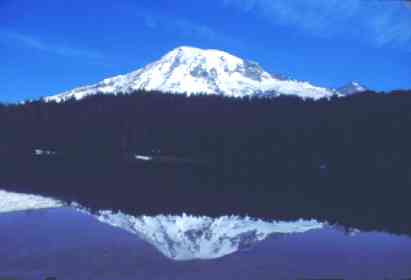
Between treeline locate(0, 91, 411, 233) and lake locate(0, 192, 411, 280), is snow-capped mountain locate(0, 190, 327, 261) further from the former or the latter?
treeline locate(0, 91, 411, 233)

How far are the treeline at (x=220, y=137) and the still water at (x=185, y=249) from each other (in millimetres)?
20782

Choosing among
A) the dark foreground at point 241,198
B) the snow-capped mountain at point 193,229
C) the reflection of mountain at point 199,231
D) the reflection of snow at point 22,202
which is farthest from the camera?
the dark foreground at point 241,198

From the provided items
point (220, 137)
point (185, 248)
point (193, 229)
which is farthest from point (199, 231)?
point (220, 137)

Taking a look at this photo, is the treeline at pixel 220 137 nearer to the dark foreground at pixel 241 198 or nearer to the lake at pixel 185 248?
the dark foreground at pixel 241 198

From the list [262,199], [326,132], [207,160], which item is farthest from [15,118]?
[262,199]

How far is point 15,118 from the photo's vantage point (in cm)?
9119

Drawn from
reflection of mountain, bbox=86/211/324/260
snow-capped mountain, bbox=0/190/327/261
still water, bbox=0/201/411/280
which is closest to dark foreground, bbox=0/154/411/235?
snow-capped mountain, bbox=0/190/327/261

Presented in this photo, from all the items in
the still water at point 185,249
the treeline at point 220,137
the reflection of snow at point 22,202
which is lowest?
the still water at point 185,249

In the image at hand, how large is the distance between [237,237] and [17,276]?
8.26 metres

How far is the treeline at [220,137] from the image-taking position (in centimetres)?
5591

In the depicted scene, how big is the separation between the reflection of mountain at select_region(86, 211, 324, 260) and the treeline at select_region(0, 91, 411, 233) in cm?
1921

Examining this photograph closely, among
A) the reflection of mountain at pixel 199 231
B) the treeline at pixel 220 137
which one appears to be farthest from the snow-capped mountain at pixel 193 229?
the treeline at pixel 220 137

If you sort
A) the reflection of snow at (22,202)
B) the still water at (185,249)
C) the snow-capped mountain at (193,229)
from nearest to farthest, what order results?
the still water at (185,249)
the snow-capped mountain at (193,229)
the reflection of snow at (22,202)

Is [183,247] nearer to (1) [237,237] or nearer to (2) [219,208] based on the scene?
(1) [237,237]
